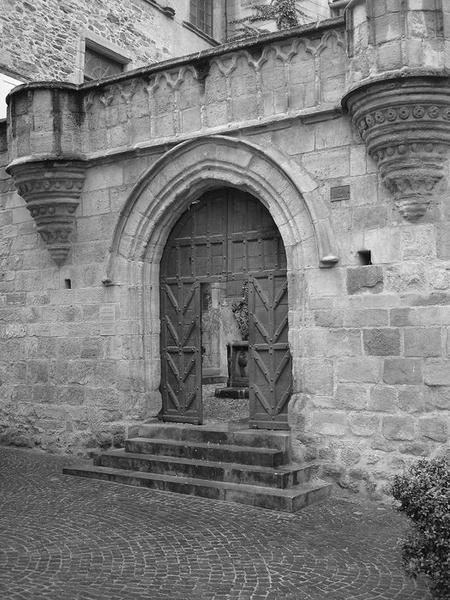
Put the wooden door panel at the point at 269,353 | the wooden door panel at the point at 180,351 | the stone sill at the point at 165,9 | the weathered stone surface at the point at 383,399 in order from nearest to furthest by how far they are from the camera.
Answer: the weathered stone surface at the point at 383,399, the wooden door panel at the point at 269,353, the wooden door panel at the point at 180,351, the stone sill at the point at 165,9

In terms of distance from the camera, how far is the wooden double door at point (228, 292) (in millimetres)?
7578

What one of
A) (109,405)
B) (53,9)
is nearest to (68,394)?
(109,405)

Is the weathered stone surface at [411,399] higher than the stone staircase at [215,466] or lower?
higher

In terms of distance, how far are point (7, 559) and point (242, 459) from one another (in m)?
2.69

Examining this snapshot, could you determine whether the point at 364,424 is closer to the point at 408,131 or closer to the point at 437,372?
Result: the point at 437,372

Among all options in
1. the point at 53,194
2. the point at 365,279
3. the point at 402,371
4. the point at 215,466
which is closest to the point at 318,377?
the point at 402,371

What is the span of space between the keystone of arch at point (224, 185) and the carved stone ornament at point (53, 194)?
0.74 metres

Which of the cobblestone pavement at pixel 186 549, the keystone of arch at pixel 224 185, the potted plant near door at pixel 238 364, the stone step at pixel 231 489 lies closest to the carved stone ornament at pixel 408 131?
the keystone of arch at pixel 224 185

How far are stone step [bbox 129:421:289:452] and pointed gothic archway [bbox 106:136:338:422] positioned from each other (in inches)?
14.3

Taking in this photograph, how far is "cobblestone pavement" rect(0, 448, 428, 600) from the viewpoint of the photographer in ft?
14.7

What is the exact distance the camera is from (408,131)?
20.2ft

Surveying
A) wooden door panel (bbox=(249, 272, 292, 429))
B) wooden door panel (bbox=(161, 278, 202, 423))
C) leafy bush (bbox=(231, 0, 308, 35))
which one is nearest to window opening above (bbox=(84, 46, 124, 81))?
leafy bush (bbox=(231, 0, 308, 35))

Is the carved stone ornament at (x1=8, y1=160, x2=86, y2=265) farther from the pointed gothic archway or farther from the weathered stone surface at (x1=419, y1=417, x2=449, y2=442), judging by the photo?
A: the weathered stone surface at (x1=419, y1=417, x2=449, y2=442)

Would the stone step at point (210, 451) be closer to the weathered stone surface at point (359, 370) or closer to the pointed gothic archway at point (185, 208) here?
the pointed gothic archway at point (185, 208)
